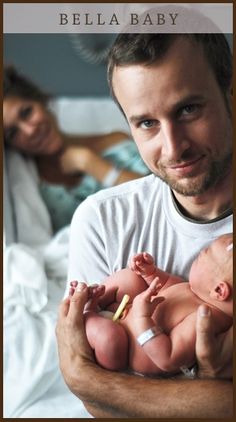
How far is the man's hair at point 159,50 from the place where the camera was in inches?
28.9

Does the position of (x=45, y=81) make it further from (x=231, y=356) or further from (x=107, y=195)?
(x=231, y=356)

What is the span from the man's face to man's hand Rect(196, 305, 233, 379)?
0.60 feet

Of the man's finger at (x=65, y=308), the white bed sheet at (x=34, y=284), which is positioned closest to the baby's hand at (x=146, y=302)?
the man's finger at (x=65, y=308)

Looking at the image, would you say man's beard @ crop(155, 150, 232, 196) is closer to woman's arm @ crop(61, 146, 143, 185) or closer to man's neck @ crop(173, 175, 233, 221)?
man's neck @ crop(173, 175, 233, 221)

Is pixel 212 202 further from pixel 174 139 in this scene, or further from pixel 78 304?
pixel 78 304

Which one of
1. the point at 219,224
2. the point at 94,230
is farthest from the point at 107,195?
the point at 219,224

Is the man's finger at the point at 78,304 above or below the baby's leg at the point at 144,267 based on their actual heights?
below

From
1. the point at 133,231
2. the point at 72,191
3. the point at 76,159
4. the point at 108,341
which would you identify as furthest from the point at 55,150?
the point at 108,341

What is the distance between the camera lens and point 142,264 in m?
0.79

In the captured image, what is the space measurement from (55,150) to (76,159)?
68 mm

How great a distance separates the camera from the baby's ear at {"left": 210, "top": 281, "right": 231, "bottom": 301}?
73 centimetres

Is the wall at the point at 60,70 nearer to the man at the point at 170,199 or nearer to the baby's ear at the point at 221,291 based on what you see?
the man at the point at 170,199

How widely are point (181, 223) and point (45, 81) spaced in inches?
41.9

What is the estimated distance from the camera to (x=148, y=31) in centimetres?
75
